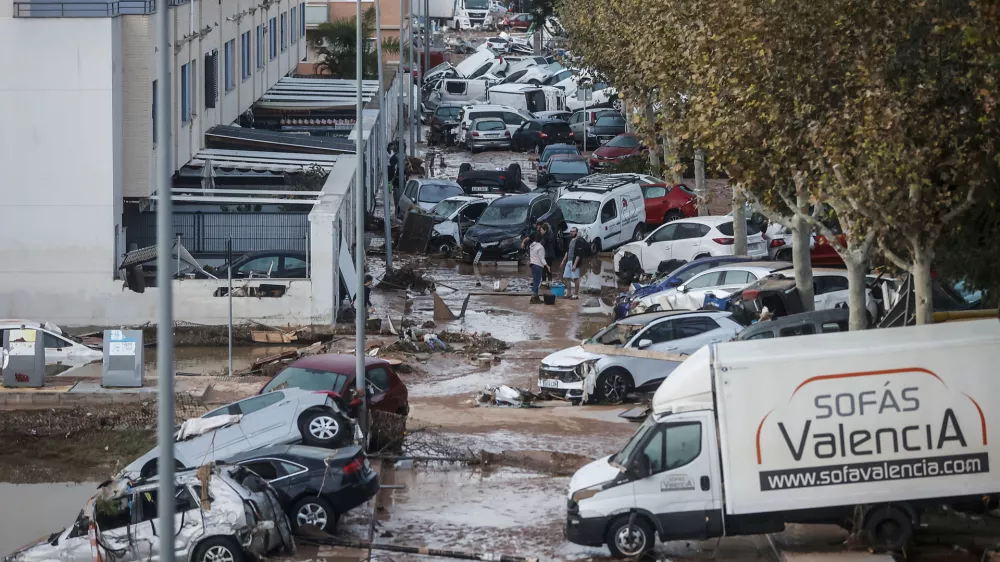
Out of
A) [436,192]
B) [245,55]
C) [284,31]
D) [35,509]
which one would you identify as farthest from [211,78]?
[284,31]

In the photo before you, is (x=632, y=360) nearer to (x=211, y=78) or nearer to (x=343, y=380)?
(x=343, y=380)

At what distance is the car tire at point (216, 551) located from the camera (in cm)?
1282

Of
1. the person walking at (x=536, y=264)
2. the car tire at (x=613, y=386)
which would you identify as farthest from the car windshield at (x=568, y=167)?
the car tire at (x=613, y=386)

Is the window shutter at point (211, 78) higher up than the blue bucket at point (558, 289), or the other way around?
the window shutter at point (211, 78)

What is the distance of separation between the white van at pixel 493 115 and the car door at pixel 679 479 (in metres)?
38.8

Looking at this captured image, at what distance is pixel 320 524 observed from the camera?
14.0 metres

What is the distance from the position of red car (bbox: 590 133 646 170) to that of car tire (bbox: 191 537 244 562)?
31.4 m

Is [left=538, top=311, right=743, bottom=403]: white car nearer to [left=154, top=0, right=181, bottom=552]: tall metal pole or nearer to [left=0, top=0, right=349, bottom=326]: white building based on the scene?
[left=0, top=0, right=349, bottom=326]: white building

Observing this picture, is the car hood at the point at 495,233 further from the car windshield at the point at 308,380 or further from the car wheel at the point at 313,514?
the car wheel at the point at 313,514

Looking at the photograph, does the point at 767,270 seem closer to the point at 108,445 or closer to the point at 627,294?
the point at 627,294

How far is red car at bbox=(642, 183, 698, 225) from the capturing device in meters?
34.3

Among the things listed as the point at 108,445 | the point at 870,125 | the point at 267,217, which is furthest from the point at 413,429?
the point at 267,217

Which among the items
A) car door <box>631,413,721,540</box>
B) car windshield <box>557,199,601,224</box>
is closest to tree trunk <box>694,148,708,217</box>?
car windshield <box>557,199,601,224</box>

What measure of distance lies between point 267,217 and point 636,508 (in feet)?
57.3
